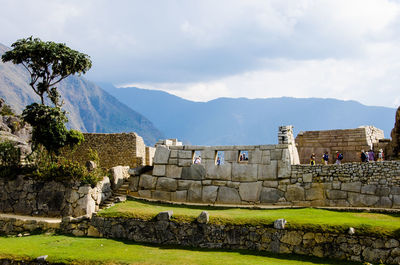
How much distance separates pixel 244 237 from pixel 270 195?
14.5 feet

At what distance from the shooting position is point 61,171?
18.0 m

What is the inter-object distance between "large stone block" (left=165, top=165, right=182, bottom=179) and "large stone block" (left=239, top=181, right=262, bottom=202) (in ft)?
10.5

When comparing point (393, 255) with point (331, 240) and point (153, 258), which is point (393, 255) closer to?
point (331, 240)

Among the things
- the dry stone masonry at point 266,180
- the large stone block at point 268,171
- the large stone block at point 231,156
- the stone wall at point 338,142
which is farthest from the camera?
the stone wall at point 338,142

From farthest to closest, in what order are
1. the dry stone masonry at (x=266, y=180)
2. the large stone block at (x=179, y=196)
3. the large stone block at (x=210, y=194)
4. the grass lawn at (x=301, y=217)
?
1. the large stone block at (x=179, y=196)
2. the large stone block at (x=210, y=194)
3. the dry stone masonry at (x=266, y=180)
4. the grass lawn at (x=301, y=217)

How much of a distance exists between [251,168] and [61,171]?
8.74m

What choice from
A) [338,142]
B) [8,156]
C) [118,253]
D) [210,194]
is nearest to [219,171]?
[210,194]

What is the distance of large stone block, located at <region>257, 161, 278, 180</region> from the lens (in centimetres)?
1728

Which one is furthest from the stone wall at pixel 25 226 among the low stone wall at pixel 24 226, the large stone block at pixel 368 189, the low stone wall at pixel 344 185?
the large stone block at pixel 368 189

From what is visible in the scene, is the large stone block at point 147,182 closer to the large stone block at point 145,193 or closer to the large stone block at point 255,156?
the large stone block at point 145,193

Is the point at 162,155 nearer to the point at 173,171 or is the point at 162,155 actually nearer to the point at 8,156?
the point at 173,171

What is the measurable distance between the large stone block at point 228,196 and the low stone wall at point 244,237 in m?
4.16

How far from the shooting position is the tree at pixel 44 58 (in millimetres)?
22625

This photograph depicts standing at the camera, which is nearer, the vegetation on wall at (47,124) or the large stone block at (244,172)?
the large stone block at (244,172)
